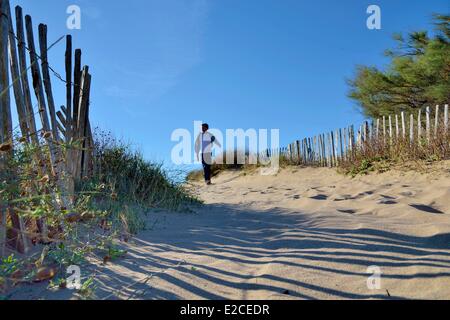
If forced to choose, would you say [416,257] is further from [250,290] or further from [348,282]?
[250,290]

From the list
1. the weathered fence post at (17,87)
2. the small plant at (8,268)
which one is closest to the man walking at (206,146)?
the weathered fence post at (17,87)

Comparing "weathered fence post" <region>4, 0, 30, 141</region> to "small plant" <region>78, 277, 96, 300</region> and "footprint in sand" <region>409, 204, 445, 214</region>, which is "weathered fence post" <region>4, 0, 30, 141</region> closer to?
"small plant" <region>78, 277, 96, 300</region>

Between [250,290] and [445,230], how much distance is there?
1765mm

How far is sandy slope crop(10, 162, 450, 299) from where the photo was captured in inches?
75.1

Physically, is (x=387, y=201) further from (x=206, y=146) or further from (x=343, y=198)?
(x=206, y=146)

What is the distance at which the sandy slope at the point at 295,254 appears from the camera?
191 cm

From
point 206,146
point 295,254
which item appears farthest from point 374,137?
point 295,254

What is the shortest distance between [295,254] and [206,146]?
8.40 metres

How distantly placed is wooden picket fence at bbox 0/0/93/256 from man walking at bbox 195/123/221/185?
584 centimetres

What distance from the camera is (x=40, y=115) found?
349cm

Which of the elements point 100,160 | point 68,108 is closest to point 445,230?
point 68,108

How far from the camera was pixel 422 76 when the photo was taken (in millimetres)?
13500

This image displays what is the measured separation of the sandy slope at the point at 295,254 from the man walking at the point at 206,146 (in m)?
6.08

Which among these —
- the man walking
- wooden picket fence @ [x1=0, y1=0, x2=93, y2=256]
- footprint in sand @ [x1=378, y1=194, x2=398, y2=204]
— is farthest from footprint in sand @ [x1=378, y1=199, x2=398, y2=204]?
the man walking
